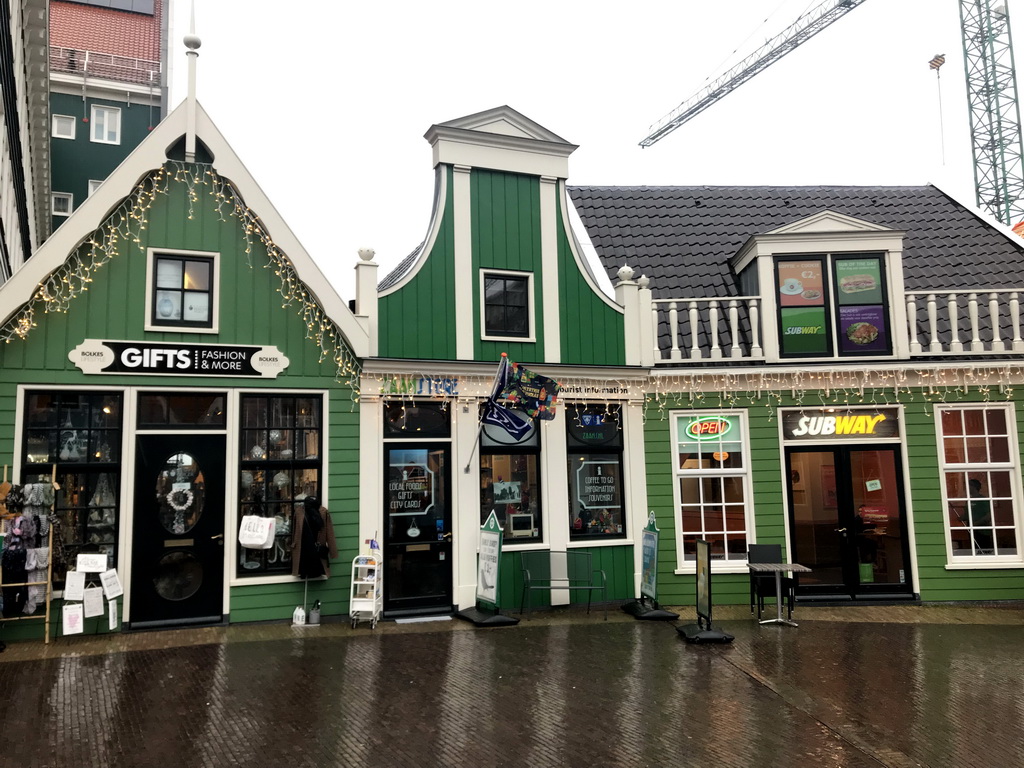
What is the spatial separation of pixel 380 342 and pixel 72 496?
4313 millimetres

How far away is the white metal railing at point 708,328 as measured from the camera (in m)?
12.3

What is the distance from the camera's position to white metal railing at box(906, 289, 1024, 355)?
39.9 ft

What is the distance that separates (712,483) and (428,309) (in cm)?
513

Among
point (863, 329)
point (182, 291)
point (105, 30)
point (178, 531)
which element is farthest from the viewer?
point (105, 30)

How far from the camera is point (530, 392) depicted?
1055 cm

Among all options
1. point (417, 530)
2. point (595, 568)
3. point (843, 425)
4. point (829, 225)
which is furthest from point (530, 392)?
point (829, 225)

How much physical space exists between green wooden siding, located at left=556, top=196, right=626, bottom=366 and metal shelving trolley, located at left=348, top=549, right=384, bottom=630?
4.18m

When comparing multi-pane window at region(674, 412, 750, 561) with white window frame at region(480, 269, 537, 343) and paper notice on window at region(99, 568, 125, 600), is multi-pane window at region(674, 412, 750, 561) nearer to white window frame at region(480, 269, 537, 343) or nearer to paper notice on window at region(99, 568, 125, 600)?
white window frame at region(480, 269, 537, 343)

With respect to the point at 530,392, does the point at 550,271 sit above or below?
above

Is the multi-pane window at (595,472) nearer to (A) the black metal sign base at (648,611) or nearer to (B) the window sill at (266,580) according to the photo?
(A) the black metal sign base at (648,611)

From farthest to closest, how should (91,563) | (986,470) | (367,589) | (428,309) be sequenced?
(986,470) < (428,309) < (367,589) < (91,563)

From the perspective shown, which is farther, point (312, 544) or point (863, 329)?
point (863, 329)

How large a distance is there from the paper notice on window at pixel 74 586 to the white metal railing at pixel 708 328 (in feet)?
27.7

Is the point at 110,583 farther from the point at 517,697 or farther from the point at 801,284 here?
the point at 801,284
